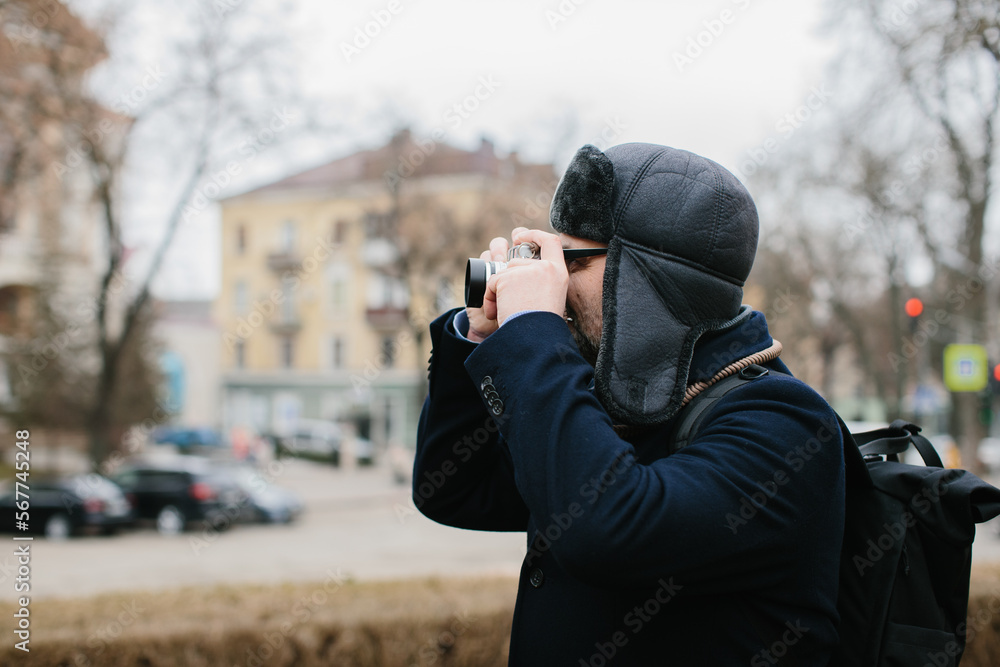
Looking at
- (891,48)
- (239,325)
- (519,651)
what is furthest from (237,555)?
(239,325)

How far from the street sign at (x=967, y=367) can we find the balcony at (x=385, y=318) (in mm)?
27989

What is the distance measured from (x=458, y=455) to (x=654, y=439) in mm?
527

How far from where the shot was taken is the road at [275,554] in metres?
12.9

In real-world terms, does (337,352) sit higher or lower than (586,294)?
lower

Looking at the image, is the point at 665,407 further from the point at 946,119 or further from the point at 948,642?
the point at 946,119

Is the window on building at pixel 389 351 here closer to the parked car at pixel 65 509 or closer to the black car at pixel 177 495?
the black car at pixel 177 495

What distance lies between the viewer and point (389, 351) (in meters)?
42.5

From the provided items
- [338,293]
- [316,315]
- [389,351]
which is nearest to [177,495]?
[389,351]

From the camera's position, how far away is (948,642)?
1560 mm

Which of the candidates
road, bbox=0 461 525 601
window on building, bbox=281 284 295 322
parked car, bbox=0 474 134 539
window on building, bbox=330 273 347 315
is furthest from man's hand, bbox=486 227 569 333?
window on building, bbox=281 284 295 322

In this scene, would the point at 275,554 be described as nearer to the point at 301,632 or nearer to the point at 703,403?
the point at 301,632

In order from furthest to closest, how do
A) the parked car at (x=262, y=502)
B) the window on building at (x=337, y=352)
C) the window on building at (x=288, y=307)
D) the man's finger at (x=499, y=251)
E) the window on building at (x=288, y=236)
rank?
the window on building at (x=288, y=307) < the window on building at (x=337, y=352) < the window on building at (x=288, y=236) < the parked car at (x=262, y=502) < the man's finger at (x=499, y=251)

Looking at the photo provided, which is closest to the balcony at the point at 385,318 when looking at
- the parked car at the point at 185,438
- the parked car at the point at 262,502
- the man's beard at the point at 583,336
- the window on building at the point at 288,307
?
the window on building at the point at 288,307

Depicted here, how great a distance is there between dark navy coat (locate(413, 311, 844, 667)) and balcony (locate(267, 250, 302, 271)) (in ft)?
142
